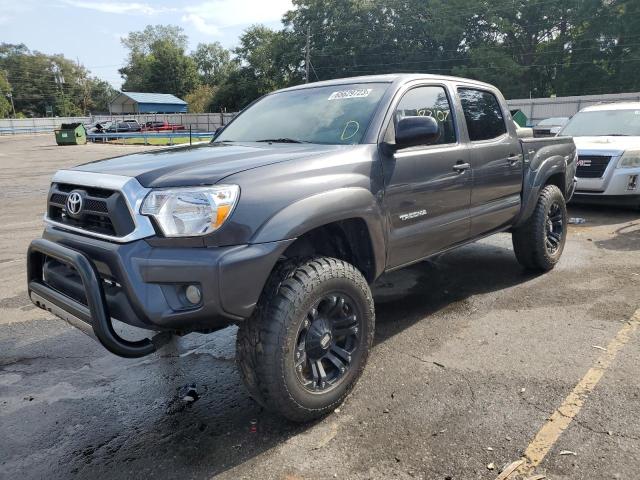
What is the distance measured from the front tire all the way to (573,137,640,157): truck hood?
680cm

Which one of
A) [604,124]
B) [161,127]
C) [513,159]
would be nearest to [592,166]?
[604,124]

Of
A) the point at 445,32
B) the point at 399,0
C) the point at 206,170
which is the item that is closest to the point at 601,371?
the point at 206,170

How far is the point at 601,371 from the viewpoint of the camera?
3414 millimetres

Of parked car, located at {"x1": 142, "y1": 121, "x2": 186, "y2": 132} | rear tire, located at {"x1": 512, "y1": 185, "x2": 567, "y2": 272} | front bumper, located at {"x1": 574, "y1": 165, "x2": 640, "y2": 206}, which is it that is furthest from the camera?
parked car, located at {"x1": 142, "y1": 121, "x2": 186, "y2": 132}

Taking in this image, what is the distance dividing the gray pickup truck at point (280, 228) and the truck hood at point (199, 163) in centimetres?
1

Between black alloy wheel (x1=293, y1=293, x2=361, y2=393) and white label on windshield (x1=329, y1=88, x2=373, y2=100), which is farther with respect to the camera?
white label on windshield (x1=329, y1=88, x2=373, y2=100)

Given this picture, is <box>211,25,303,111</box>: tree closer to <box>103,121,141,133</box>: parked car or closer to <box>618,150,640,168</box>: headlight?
<box>103,121,141,133</box>: parked car

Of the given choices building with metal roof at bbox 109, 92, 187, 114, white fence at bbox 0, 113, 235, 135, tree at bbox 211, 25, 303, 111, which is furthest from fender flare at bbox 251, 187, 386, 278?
building with metal roof at bbox 109, 92, 187, 114

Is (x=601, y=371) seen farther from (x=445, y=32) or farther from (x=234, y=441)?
(x=445, y=32)

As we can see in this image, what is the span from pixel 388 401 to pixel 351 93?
2119mm

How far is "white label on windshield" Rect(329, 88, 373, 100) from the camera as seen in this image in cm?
375

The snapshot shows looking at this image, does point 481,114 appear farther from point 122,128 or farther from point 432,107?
point 122,128

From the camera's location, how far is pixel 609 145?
844 centimetres

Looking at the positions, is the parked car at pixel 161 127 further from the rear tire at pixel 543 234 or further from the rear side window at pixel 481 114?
the rear side window at pixel 481 114
